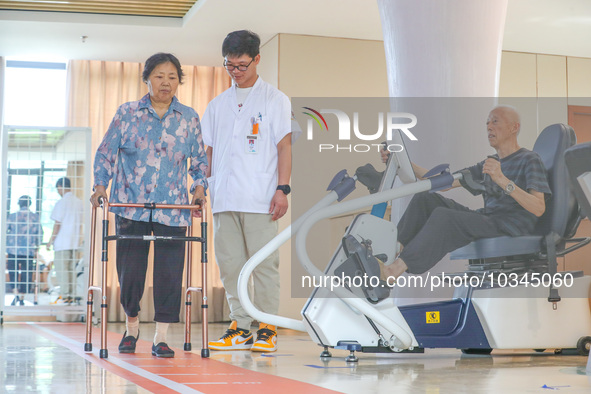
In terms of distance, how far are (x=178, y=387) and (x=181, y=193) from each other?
49.7 inches

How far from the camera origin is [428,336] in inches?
126

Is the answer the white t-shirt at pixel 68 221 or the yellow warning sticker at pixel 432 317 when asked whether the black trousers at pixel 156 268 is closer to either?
the yellow warning sticker at pixel 432 317

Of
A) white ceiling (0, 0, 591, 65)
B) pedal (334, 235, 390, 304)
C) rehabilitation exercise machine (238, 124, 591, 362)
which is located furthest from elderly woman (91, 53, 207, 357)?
white ceiling (0, 0, 591, 65)

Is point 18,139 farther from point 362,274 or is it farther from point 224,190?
point 362,274

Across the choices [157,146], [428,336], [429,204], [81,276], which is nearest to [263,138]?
[157,146]

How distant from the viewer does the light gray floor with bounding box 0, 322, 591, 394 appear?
7.40ft

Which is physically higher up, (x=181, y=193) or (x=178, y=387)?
(x=181, y=193)

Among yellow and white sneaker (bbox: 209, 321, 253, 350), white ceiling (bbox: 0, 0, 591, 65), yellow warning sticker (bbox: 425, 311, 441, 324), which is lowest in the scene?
yellow and white sneaker (bbox: 209, 321, 253, 350)

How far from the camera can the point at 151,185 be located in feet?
10.8

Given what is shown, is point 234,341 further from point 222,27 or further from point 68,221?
point 68,221

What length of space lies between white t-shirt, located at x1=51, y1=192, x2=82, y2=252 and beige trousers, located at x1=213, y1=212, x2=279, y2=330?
149 inches

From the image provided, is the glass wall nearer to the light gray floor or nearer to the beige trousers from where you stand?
the light gray floor

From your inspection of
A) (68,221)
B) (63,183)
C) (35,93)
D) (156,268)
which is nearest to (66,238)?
(68,221)

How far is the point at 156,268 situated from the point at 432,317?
1152mm
